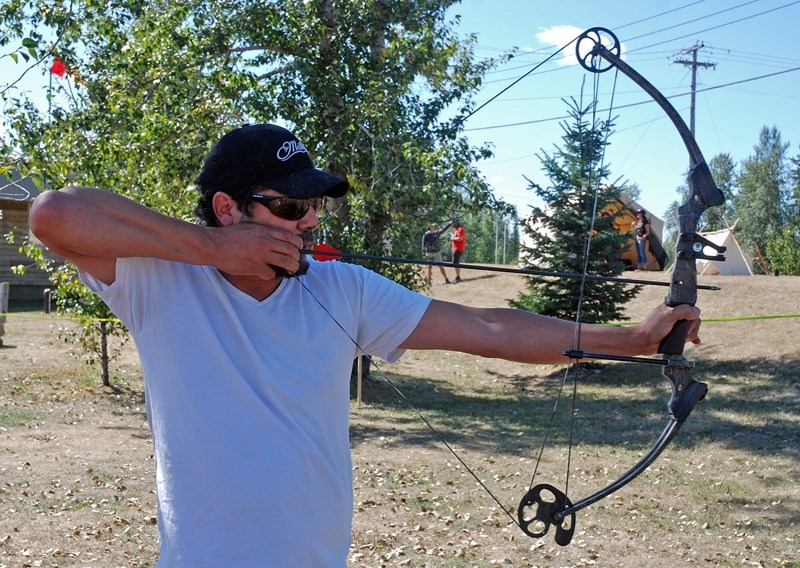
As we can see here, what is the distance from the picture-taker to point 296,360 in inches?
71.1

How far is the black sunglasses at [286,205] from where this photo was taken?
191 centimetres

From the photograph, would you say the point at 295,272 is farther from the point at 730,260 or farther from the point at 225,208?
the point at 730,260

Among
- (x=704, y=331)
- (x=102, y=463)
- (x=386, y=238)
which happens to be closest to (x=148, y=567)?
(x=102, y=463)

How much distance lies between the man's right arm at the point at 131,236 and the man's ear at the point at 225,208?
4.7 inches

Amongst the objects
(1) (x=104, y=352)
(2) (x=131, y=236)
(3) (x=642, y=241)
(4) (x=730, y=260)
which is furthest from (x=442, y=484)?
(4) (x=730, y=260)

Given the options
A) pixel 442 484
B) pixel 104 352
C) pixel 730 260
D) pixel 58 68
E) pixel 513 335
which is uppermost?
pixel 58 68

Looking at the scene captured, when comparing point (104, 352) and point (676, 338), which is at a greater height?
point (676, 338)

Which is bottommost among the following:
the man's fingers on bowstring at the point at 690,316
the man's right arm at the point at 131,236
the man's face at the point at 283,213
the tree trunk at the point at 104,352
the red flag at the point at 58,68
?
the tree trunk at the point at 104,352

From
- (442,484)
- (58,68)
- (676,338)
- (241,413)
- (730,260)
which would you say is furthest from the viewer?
(730,260)

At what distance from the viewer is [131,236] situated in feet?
5.88

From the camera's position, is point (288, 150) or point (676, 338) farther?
point (676, 338)

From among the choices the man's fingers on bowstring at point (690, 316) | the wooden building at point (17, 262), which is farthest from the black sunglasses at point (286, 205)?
the wooden building at point (17, 262)

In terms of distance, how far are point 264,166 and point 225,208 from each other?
0.49 ft

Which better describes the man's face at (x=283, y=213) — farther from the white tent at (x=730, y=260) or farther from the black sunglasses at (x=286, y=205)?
the white tent at (x=730, y=260)
